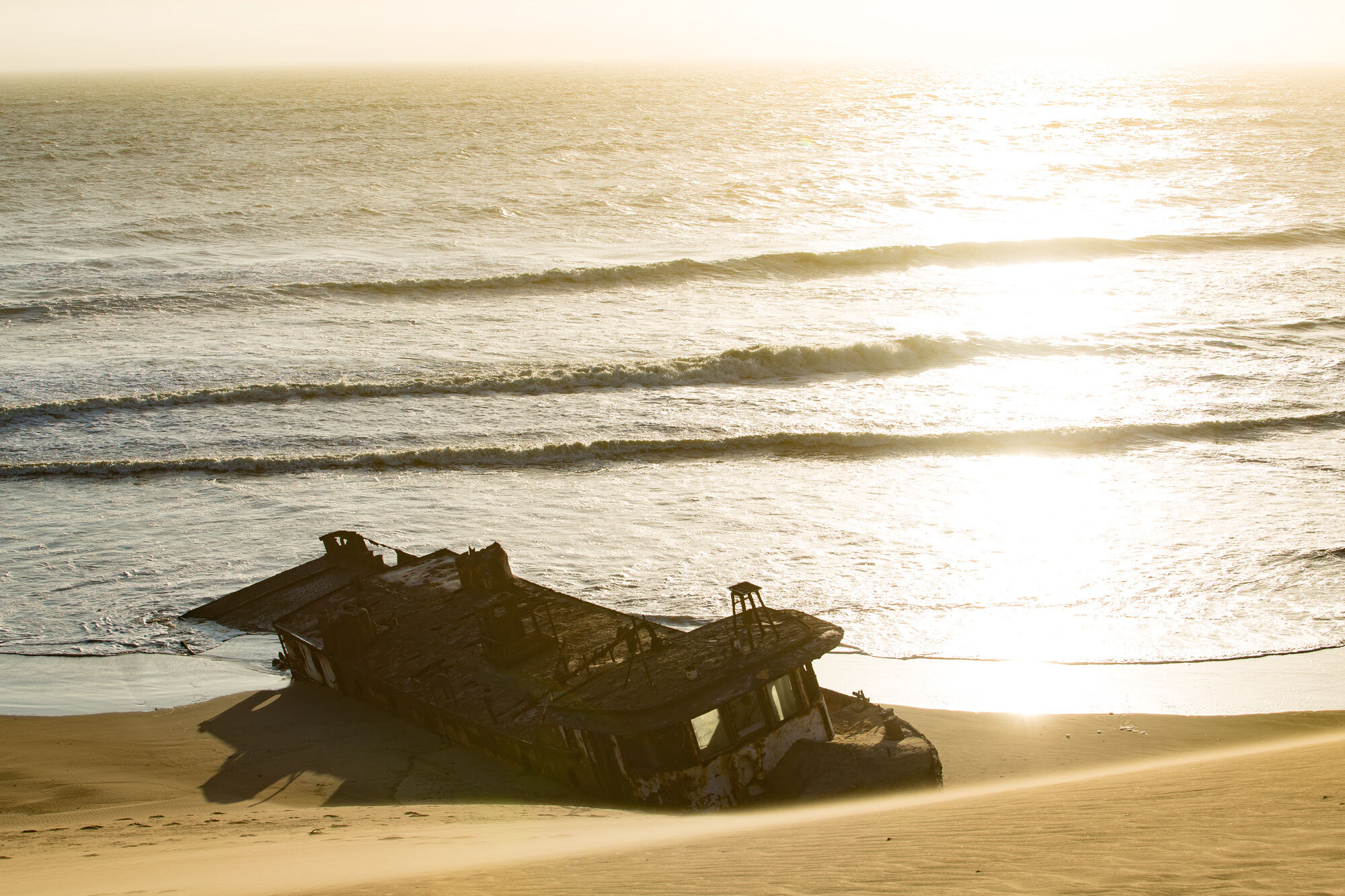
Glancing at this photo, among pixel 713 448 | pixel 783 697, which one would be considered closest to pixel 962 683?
pixel 783 697

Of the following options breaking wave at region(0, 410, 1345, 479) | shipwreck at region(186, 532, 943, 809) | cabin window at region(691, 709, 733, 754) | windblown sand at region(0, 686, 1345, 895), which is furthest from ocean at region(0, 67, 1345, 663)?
cabin window at region(691, 709, 733, 754)

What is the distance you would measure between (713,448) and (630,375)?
19.7 feet

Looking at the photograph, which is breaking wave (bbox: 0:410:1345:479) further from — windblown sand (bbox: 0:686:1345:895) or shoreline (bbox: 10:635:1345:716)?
windblown sand (bbox: 0:686:1345:895)

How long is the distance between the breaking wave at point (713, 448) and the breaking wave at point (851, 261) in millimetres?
15594


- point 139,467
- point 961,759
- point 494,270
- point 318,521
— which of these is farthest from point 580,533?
point 494,270

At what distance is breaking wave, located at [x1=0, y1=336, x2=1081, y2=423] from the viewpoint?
91.9 feet

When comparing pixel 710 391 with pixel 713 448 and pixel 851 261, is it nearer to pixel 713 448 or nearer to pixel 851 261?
pixel 713 448

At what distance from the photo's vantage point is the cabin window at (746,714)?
9492mm

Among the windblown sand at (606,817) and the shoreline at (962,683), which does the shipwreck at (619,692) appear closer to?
the windblown sand at (606,817)

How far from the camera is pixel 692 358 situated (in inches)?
1186

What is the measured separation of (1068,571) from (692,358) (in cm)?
1530

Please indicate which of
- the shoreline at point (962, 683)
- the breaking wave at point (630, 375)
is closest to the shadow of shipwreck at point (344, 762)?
the shoreline at point (962, 683)

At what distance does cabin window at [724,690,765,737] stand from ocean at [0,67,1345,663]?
196 inches

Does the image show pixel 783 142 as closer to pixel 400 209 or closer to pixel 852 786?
pixel 400 209
